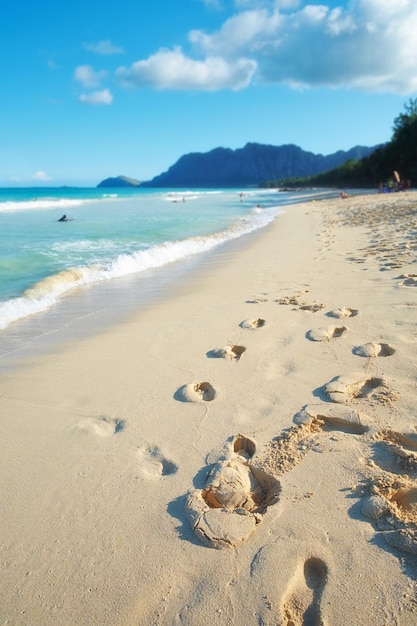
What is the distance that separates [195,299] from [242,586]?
429cm

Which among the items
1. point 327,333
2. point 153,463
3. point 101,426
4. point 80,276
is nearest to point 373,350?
point 327,333

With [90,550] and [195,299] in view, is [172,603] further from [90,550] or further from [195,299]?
[195,299]

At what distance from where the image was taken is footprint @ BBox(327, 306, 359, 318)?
13.4 feet

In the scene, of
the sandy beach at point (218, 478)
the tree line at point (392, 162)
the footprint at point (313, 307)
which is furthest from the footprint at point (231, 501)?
the tree line at point (392, 162)

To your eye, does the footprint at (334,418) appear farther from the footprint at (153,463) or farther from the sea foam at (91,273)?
the sea foam at (91,273)

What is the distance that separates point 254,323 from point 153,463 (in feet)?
7.51

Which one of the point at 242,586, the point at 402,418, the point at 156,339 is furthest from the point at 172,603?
the point at 156,339

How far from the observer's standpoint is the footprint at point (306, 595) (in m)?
1.36

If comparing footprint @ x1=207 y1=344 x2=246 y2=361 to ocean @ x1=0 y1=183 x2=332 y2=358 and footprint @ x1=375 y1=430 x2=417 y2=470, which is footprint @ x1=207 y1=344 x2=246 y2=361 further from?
ocean @ x1=0 y1=183 x2=332 y2=358

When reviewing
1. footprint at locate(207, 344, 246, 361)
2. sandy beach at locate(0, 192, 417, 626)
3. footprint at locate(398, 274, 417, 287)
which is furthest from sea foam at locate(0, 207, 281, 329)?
footprint at locate(398, 274, 417, 287)

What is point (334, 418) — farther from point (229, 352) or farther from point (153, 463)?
point (229, 352)

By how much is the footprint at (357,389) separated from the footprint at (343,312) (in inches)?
54.6

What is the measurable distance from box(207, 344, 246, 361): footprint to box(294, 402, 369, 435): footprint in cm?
101

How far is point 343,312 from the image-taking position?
4156 mm
